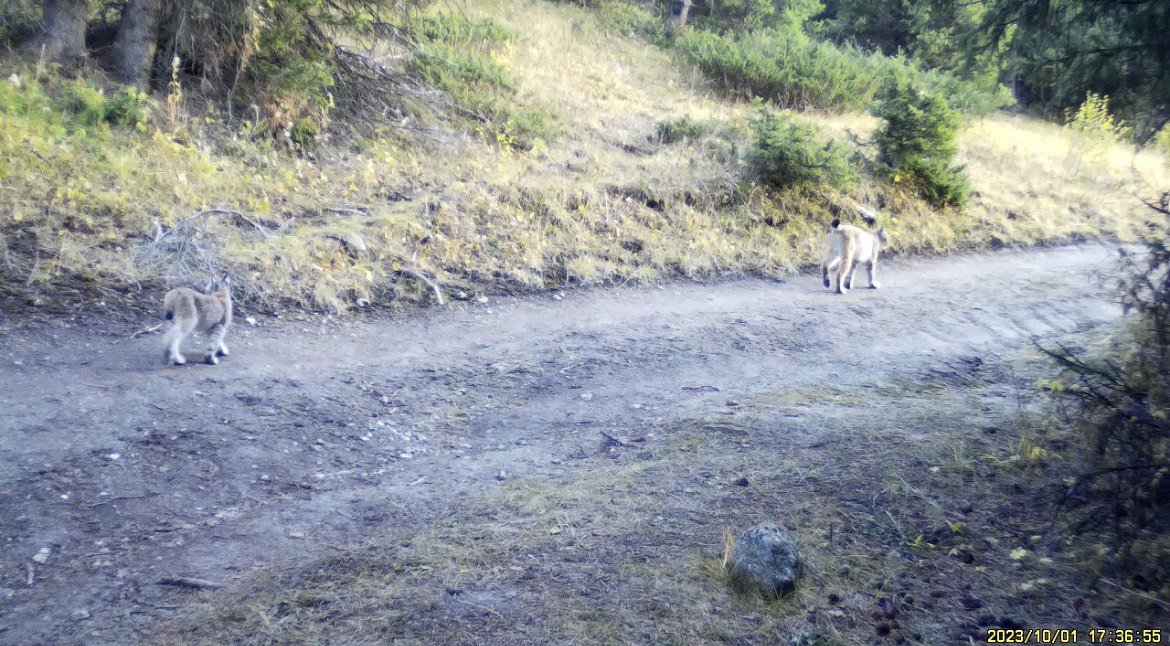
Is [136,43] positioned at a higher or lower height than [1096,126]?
lower

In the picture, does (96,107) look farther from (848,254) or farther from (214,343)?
(848,254)

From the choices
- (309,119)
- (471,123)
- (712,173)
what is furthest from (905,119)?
(309,119)

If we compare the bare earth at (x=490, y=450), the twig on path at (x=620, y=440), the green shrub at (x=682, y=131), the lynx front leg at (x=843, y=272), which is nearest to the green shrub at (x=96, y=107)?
the bare earth at (x=490, y=450)

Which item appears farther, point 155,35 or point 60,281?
point 155,35

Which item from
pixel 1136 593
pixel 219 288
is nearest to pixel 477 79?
pixel 219 288

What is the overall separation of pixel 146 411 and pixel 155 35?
7878mm

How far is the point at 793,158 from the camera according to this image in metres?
13.7

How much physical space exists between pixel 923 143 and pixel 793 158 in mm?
3135

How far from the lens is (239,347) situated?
8.03 meters

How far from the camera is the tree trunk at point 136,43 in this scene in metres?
11.8

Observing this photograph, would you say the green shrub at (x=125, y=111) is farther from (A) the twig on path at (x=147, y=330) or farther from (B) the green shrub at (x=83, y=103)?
(A) the twig on path at (x=147, y=330)

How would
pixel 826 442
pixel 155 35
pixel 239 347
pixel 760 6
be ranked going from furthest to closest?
pixel 760 6 < pixel 155 35 < pixel 239 347 < pixel 826 442

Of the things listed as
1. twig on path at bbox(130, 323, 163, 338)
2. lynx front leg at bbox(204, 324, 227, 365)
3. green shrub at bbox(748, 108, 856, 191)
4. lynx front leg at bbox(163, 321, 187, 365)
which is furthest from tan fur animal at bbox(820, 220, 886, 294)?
twig on path at bbox(130, 323, 163, 338)

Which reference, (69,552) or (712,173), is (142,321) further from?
(712,173)
